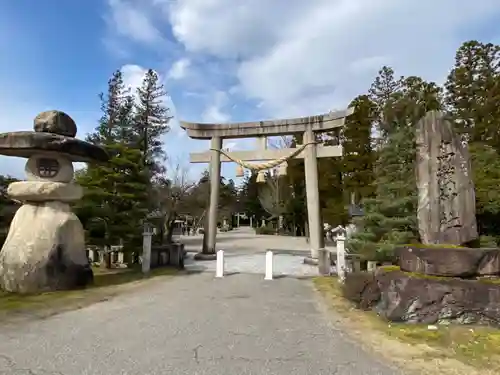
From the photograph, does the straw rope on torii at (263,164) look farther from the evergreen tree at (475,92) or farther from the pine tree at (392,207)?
the evergreen tree at (475,92)

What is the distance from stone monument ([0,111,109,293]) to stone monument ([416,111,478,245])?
7.52m

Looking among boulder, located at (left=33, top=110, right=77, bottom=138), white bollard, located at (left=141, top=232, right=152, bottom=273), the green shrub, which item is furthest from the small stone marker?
boulder, located at (left=33, top=110, right=77, bottom=138)

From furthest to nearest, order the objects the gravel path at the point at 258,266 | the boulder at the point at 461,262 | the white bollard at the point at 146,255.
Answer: the gravel path at the point at 258,266 → the white bollard at the point at 146,255 → the boulder at the point at 461,262

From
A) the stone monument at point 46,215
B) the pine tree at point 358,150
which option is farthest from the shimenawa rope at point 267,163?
the pine tree at point 358,150

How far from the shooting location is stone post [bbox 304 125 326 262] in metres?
13.3

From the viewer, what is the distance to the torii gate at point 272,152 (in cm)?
1336

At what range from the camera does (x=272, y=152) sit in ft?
47.3

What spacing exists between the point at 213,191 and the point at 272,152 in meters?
2.91

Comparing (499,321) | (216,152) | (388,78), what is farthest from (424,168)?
(388,78)

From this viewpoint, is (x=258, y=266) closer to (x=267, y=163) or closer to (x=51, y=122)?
(x=267, y=163)

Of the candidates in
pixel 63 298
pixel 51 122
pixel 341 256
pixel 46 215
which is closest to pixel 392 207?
pixel 341 256

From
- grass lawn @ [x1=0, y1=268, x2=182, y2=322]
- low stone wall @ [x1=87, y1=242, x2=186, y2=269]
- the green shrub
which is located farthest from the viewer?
low stone wall @ [x1=87, y1=242, x2=186, y2=269]

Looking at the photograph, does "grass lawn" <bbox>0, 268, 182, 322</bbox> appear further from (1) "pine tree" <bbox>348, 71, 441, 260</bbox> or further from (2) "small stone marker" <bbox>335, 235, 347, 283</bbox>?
(1) "pine tree" <bbox>348, 71, 441, 260</bbox>

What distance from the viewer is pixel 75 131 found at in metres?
8.98
